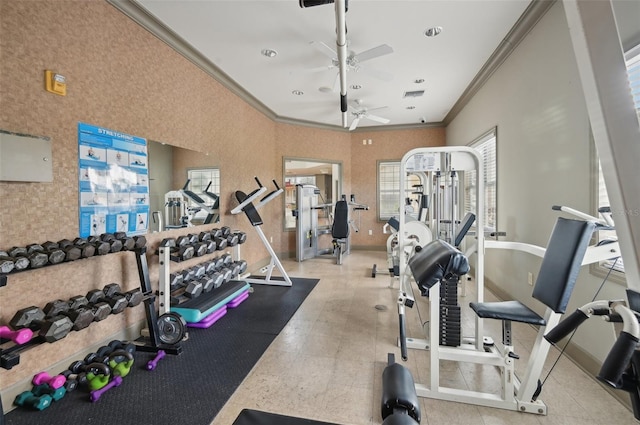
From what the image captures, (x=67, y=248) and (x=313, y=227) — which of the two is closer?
(x=67, y=248)

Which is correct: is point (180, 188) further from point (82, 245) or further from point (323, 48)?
point (323, 48)

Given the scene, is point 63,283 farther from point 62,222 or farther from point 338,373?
point 338,373

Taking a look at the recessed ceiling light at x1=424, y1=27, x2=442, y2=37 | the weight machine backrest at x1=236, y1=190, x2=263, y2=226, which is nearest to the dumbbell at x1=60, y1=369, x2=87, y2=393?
the weight machine backrest at x1=236, y1=190, x2=263, y2=226

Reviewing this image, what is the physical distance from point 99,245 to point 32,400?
0.97m

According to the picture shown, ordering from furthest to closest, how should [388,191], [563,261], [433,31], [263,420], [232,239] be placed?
[388,191], [232,239], [433,31], [563,261], [263,420]

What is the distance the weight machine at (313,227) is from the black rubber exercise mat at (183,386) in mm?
2732

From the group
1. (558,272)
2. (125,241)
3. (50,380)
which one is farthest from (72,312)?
(558,272)

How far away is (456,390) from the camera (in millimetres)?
1798

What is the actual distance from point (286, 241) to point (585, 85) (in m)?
5.75

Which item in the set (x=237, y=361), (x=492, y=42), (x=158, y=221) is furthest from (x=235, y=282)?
(x=492, y=42)

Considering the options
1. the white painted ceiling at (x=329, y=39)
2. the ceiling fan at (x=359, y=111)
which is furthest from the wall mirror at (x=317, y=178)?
the white painted ceiling at (x=329, y=39)

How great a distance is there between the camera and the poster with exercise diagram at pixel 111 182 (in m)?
2.18

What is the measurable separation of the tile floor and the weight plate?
2.52ft

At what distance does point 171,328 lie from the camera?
247 centimetres
